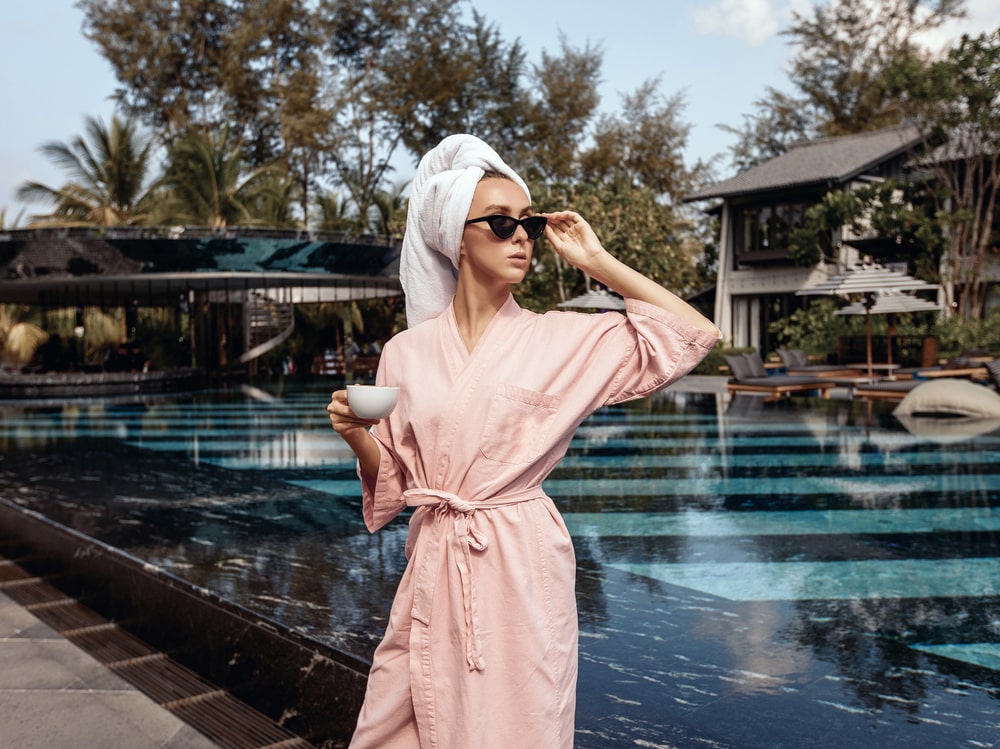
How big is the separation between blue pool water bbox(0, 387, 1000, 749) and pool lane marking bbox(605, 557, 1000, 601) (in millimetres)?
17

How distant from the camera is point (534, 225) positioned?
1.69 metres

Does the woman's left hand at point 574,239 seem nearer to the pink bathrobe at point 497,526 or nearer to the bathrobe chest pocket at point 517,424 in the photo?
the pink bathrobe at point 497,526

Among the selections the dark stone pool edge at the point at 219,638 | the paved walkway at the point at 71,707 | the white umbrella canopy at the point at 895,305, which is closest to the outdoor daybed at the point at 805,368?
the white umbrella canopy at the point at 895,305

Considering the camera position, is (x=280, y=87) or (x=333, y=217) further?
(x=280, y=87)

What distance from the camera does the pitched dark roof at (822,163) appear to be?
1027 inches

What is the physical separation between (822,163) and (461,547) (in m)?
28.3

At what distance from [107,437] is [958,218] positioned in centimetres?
1965

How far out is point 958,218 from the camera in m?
21.7

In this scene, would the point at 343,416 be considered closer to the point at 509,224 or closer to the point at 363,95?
the point at 509,224

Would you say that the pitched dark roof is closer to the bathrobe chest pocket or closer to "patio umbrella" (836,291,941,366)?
"patio umbrella" (836,291,941,366)

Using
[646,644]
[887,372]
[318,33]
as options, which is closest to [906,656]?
[646,644]

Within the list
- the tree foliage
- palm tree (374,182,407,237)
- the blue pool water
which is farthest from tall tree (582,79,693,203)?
the blue pool water

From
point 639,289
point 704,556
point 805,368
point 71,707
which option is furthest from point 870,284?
point 639,289

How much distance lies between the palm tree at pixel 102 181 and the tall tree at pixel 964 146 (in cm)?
2026
